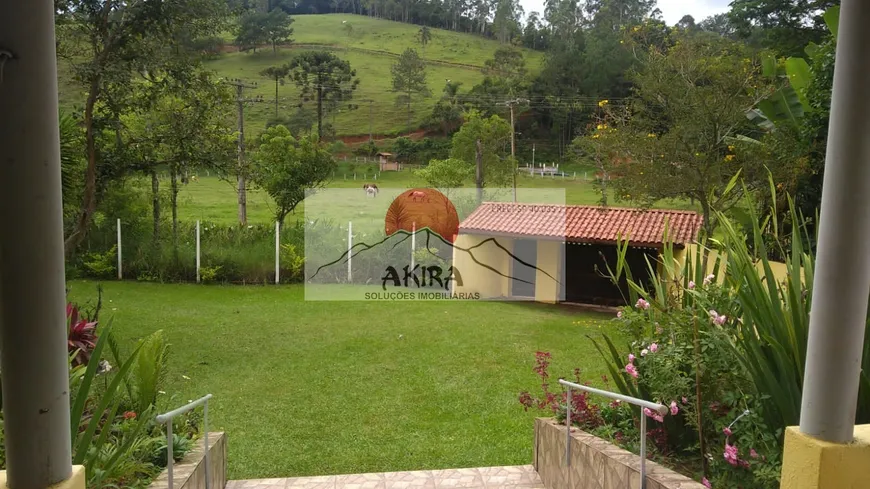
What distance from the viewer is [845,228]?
157 centimetres

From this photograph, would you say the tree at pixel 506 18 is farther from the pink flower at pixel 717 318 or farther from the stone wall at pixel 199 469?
the pink flower at pixel 717 318

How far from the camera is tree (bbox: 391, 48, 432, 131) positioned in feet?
131

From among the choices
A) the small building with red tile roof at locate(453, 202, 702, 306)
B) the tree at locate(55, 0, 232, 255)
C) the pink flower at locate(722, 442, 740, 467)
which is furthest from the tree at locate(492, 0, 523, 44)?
the pink flower at locate(722, 442, 740, 467)

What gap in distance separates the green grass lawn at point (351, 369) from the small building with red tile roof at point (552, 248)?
2.41 ft

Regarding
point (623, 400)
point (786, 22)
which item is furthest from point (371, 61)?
point (623, 400)

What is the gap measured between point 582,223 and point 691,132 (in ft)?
9.64

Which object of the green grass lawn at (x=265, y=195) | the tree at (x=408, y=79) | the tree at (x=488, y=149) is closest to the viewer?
the green grass lawn at (x=265, y=195)

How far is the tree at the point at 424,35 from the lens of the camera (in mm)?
52106

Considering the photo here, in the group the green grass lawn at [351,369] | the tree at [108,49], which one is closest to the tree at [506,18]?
the green grass lawn at [351,369]

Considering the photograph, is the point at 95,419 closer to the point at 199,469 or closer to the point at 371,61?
the point at 199,469

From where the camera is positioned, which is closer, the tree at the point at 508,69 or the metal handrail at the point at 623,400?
the metal handrail at the point at 623,400

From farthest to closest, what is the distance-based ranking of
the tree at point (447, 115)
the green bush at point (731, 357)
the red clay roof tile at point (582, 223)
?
the tree at point (447, 115) → the red clay roof tile at point (582, 223) → the green bush at point (731, 357)

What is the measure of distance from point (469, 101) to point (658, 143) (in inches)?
Answer: 860

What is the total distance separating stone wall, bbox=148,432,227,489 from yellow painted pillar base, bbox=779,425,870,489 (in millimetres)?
2697
